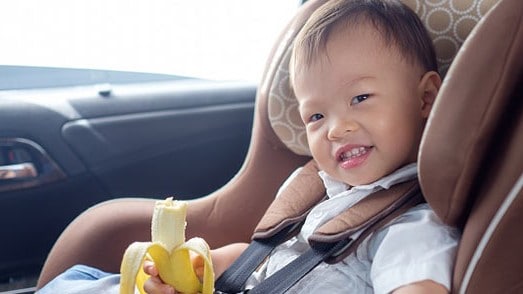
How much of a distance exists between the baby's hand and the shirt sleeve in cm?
31

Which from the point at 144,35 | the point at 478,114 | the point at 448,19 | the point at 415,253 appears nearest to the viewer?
the point at 478,114

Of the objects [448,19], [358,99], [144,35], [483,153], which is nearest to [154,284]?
[358,99]

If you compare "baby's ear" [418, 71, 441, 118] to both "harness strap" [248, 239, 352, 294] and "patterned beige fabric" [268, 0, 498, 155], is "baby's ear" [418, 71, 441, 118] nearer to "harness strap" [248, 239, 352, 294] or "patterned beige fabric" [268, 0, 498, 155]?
"patterned beige fabric" [268, 0, 498, 155]

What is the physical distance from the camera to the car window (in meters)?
1.58

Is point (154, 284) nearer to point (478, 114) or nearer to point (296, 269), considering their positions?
point (296, 269)

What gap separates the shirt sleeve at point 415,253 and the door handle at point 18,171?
91 centimetres

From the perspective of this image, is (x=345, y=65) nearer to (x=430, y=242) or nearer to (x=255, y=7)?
(x=430, y=242)

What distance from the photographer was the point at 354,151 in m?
1.00

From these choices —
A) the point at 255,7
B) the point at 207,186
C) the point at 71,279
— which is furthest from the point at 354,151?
the point at 255,7

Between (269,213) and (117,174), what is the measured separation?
0.57 metres

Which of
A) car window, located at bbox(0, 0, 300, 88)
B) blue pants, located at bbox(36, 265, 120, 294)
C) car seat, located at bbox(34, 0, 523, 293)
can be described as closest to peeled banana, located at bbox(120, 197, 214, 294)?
blue pants, located at bbox(36, 265, 120, 294)

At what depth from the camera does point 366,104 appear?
38.9 inches

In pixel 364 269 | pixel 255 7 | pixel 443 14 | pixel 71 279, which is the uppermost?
pixel 255 7

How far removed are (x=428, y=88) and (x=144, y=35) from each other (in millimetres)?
883
